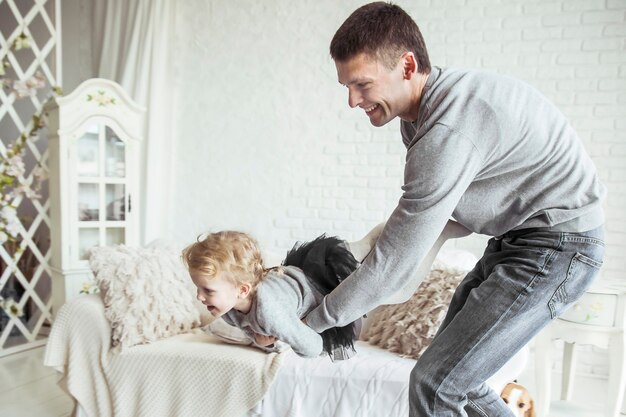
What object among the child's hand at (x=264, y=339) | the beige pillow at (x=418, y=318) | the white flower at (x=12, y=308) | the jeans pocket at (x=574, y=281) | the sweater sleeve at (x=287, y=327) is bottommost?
the white flower at (x=12, y=308)

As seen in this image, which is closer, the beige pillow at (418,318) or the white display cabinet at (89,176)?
the beige pillow at (418,318)

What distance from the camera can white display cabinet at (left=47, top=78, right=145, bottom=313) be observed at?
335 centimetres

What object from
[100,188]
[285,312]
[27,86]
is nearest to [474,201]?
[285,312]

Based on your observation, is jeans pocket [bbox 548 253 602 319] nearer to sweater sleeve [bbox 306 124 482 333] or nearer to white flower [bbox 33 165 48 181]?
sweater sleeve [bbox 306 124 482 333]

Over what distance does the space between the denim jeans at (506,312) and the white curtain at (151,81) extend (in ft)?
10.1

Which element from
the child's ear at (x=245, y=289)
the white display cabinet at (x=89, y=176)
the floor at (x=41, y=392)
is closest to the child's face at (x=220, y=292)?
the child's ear at (x=245, y=289)

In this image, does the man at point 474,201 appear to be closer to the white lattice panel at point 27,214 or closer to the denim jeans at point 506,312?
the denim jeans at point 506,312

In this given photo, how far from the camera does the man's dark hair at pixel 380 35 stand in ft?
3.70

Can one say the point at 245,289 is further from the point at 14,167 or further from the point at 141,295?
the point at 14,167

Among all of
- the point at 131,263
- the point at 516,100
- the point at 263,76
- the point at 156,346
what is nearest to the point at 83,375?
the point at 156,346

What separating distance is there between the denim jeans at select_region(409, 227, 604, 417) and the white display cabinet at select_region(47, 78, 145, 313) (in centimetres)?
265

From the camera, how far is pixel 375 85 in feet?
3.84

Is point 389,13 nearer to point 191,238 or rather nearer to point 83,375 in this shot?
point 83,375

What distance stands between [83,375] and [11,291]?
5.54ft
